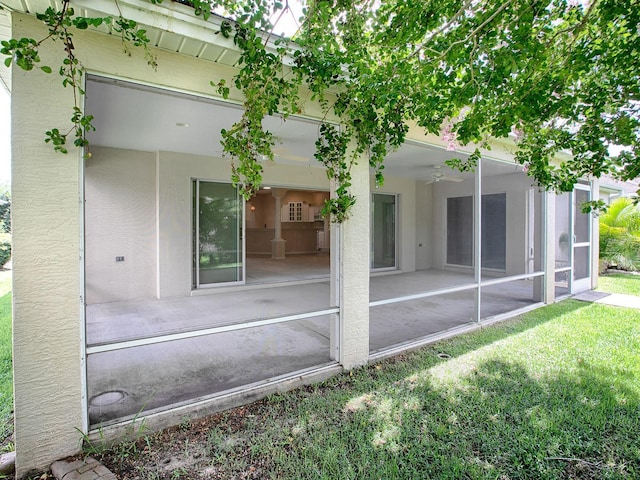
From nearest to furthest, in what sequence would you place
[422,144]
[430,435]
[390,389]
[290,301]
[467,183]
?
[430,435] → [390,389] → [422,144] → [290,301] → [467,183]

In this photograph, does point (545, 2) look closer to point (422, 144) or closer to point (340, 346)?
point (422, 144)

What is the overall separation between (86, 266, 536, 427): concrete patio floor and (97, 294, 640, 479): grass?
427mm

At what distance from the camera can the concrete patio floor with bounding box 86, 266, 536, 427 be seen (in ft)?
10.00

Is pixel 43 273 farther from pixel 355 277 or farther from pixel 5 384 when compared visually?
pixel 355 277

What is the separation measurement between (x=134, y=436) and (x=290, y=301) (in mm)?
4143

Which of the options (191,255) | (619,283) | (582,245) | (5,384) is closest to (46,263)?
(5,384)

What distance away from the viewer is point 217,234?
23.9 ft

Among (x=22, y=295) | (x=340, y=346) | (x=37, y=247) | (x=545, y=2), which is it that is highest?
(x=545, y=2)

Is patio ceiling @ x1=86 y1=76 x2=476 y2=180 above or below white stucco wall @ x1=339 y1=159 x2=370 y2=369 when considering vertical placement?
above

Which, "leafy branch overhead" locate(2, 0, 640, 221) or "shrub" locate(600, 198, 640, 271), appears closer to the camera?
"leafy branch overhead" locate(2, 0, 640, 221)

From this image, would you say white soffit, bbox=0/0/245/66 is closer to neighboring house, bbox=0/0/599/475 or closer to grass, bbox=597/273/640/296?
neighboring house, bbox=0/0/599/475

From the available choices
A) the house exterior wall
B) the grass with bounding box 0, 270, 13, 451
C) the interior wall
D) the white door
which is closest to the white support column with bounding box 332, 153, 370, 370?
the grass with bounding box 0, 270, 13, 451

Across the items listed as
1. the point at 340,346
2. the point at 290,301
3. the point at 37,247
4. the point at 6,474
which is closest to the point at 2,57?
the point at 37,247

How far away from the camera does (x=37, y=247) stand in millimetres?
2133
